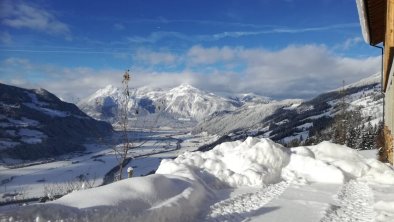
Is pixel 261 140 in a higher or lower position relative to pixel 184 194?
higher

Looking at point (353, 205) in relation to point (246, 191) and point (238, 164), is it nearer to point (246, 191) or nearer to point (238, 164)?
point (246, 191)

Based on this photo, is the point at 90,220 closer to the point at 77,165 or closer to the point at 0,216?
the point at 0,216

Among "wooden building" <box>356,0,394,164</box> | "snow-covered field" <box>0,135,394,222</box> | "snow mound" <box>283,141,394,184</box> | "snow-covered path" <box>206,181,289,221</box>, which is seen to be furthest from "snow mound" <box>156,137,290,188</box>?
"wooden building" <box>356,0,394,164</box>

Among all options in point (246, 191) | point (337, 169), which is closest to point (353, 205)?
point (246, 191)

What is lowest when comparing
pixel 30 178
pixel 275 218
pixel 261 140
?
pixel 30 178

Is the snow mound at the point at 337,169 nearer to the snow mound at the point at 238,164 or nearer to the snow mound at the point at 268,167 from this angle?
the snow mound at the point at 268,167

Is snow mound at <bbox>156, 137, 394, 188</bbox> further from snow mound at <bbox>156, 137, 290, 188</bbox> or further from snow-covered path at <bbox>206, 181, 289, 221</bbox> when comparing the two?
snow-covered path at <bbox>206, 181, 289, 221</bbox>

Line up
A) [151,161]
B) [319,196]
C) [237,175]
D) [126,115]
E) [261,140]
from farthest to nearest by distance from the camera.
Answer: [151,161]
[261,140]
[126,115]
[237,175]
[319,196]

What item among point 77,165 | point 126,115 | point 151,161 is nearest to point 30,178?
point 77,165
